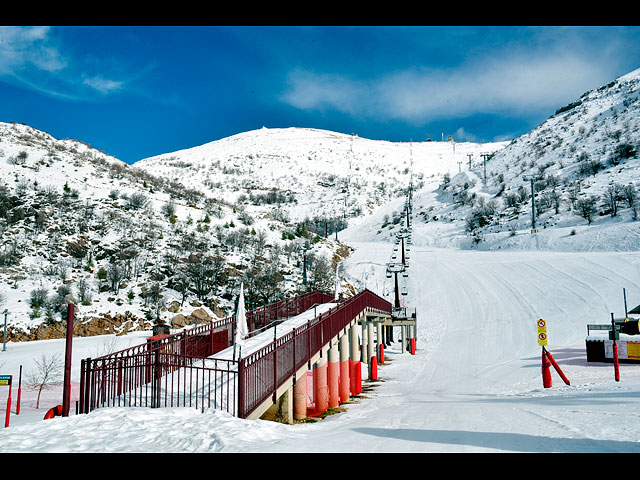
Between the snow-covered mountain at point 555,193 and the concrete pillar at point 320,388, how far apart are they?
35.9 meters

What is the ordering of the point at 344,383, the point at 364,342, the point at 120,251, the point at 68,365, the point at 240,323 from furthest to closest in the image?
the point at 120,251, the point at 364,342, the point at 344,383, the point at 240,323, the point at 68,365

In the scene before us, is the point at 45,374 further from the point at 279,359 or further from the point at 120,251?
the point at 120,251

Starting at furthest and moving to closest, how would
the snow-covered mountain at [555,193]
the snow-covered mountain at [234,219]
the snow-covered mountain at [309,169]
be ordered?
the snow-covered mountain at [309,169]
the snow-covered mountain at [555,193]
the snow-covered mountain at [234,219]

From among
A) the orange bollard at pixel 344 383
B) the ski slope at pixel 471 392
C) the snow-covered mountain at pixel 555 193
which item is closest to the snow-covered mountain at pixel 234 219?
the snow-covered mountain at pixel 555 193

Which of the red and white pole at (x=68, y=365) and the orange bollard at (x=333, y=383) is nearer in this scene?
the red and white pole at (x=68, y=365)

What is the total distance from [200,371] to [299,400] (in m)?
3.57

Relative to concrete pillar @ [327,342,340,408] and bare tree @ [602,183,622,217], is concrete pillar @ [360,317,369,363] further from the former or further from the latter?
bare tree @ [602,183,622,217]

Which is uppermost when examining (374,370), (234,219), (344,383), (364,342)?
(234,219)

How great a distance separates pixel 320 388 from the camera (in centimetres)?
1505

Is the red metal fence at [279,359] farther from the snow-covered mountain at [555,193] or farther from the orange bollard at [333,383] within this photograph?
the snow-covered mountain at [555,193]

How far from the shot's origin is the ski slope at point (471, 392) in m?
5.95

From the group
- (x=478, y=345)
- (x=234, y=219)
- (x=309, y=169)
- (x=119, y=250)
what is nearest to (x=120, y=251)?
(x=119, y=250)

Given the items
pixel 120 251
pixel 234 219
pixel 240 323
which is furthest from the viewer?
pixel 234 219
